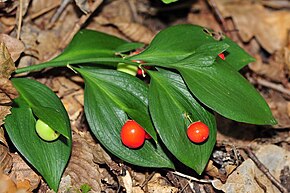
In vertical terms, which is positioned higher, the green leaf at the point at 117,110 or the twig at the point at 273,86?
the green leaf at the point at 117,110

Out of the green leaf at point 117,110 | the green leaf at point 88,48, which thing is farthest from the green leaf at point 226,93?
the green leaf at point 88,48

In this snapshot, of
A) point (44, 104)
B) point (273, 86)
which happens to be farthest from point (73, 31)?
point (273, 86)

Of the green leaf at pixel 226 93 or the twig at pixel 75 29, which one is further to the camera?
the twig at pixel 75 29

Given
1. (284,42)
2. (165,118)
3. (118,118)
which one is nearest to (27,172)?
(118,118)

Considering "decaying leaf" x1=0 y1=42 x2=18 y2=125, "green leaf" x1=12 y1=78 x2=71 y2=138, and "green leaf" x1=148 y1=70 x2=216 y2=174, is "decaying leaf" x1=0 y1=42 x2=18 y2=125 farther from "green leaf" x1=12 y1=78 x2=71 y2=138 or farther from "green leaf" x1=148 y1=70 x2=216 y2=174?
"green leaf" x1=148 y1=70 x2=216 y2=174

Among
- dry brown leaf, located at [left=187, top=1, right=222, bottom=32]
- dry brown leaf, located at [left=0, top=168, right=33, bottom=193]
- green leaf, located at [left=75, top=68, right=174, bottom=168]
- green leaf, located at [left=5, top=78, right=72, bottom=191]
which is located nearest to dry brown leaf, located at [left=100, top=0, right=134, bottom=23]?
A: dry brown leaf, located at [left=187, top=1, right=222, bottom=32]

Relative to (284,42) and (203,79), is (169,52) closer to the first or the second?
(203,79)

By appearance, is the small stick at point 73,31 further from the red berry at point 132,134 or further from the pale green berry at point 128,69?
the red berry at point 132,134
